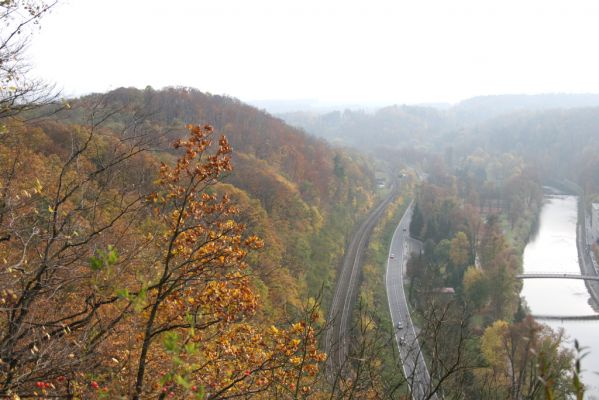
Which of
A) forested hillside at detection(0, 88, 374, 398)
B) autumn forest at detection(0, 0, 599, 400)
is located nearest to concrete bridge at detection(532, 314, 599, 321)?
autumn forest at detection(0, 0, 599, 400)

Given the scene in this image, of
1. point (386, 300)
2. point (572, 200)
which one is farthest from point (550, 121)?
point (386, 300)

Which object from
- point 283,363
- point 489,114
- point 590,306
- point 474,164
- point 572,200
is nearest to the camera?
point 283,363

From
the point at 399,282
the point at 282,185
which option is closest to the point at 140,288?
the point at 282,185

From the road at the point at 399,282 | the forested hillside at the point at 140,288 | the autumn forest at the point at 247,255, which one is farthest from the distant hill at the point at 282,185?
the forested hillside at the point at 140,288

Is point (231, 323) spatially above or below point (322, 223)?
above

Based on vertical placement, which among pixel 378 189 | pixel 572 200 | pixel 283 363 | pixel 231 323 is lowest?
pixel 572 200

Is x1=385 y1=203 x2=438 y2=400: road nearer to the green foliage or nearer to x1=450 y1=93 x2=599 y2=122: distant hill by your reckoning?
the green foliage

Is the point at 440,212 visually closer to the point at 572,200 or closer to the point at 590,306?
the point at 590,306

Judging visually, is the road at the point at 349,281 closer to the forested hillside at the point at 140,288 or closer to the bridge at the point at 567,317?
the forested hillside at the point at 140,288
